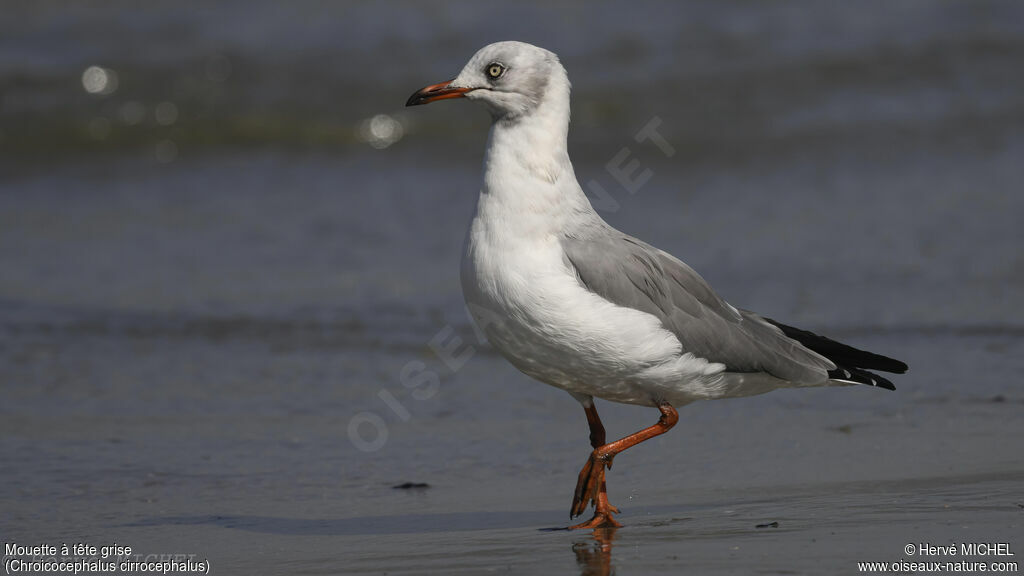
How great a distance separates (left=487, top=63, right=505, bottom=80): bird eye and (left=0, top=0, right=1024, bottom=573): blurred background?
1.73 metres

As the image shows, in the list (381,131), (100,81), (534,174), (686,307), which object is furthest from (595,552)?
(100,81)

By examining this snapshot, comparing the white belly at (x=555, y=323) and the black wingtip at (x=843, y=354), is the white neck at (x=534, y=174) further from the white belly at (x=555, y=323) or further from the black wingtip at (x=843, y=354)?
the black wingtip at (x=843, y=354)

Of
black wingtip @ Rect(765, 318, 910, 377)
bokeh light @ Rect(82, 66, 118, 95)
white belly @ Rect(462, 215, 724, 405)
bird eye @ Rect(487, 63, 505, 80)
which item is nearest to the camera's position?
white belly @ Rect(462, 215, 724, 405)

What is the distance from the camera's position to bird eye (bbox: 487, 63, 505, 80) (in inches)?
197

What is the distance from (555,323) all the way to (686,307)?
2.30 ft

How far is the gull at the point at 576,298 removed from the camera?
470 cm

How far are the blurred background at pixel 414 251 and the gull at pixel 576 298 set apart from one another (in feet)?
1.57

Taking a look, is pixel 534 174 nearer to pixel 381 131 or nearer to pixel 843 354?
pixel 843 354

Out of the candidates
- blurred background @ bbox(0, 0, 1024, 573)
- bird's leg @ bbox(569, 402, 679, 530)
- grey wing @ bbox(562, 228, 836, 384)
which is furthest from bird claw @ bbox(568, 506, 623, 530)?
grey wing @ bbox(562, 228, 836, 384)

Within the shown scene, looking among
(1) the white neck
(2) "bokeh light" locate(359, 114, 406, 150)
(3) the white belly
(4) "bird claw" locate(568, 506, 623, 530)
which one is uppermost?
(2) "bokeh light" locate(359, 114, 406, 150)

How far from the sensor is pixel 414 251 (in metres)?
9.40

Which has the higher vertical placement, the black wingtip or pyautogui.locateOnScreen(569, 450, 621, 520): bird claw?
the black wingtip

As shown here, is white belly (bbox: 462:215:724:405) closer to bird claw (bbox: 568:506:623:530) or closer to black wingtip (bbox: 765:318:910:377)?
bird claw (bbox: 568:506:623:530)

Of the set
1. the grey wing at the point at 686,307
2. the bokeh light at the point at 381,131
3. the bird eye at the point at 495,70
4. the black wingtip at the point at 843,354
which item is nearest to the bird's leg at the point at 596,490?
the grey wing at the point at 686,307
